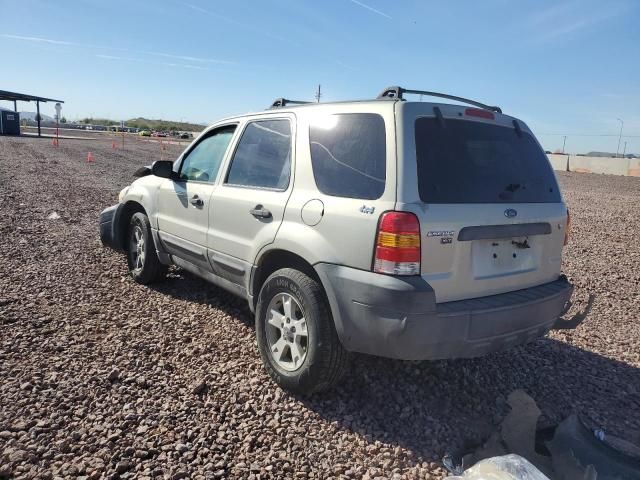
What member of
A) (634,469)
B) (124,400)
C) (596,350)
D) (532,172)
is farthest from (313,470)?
(596,350)

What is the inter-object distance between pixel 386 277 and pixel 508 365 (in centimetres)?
181

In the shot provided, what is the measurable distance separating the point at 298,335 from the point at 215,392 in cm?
68

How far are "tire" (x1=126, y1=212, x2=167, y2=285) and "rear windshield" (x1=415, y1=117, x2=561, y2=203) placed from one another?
3284mm

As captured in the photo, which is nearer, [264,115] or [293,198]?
[293,198]

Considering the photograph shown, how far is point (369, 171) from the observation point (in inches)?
115

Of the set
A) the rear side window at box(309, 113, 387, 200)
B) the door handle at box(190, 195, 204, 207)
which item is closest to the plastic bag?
the rear side window at box(309, 113, 387, 200)

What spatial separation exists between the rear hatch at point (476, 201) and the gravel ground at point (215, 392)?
0.87 m

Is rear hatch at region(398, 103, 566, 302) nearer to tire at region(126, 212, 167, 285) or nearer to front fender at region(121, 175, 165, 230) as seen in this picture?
front fender at region(121, 175, 165, 230)

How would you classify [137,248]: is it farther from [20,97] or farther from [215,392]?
[20,97]

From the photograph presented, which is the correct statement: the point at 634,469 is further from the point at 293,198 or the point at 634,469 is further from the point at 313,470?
the point at 293,198

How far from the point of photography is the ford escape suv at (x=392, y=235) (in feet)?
9.01

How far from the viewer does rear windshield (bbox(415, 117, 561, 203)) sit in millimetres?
2871

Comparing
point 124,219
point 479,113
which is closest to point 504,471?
point 479,113

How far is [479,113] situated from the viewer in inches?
128
